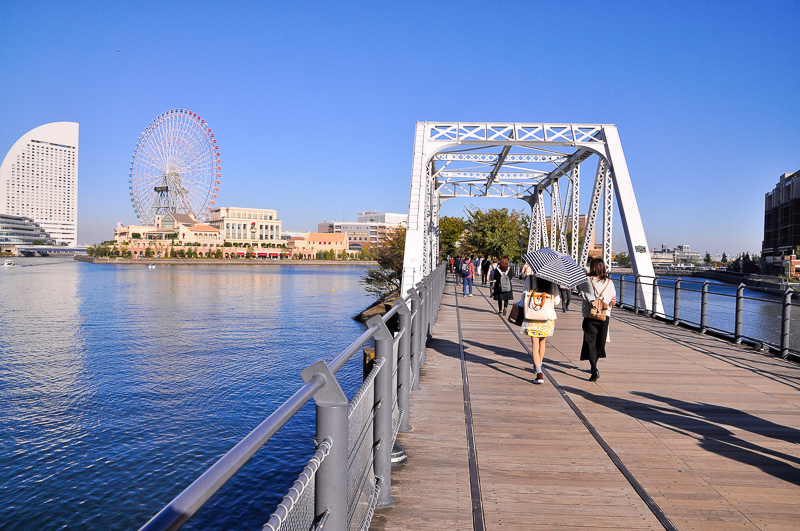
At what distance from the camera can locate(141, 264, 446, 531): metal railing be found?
1.40 metres

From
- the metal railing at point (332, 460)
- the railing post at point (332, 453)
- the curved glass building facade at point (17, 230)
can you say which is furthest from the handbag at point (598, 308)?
the curved glass building facade at point (17, 230)

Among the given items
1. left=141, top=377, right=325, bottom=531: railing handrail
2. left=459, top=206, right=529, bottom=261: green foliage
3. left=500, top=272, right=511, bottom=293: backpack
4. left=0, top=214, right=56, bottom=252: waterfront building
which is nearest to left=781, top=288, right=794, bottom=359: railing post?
left=500, top=272, right=511, bottom=293: backpack

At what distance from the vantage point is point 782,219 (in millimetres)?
86625

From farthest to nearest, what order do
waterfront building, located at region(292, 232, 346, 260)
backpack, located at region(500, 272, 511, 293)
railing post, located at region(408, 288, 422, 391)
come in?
1. waterfront building, located at region(292, 232, 346, 260)
2. backpack, located at region(500, 272, 511, 293)
3. railing post, located at region(408, 288, 422, 391)

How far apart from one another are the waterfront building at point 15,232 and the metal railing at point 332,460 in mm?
202494

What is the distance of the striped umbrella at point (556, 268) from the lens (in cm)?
733

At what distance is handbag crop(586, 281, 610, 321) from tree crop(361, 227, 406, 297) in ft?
105

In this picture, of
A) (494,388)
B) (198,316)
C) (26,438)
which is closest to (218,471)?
(494,388)

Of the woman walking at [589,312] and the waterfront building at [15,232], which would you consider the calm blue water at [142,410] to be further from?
the waterfront building at [15,232]

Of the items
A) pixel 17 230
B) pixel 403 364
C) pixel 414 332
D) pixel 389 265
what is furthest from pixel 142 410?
pixel 17 230

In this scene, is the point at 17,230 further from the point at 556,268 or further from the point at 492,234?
the point at 556,268

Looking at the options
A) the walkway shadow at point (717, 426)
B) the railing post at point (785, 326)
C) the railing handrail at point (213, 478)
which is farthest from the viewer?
the railing post at point (785, 326)

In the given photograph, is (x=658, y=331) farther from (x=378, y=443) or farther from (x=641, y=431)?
(x=378, y=443)

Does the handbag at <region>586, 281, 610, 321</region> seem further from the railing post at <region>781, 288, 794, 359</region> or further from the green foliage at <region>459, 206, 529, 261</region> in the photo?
the green foliage at <region>459, 206, 529, 261</region>
